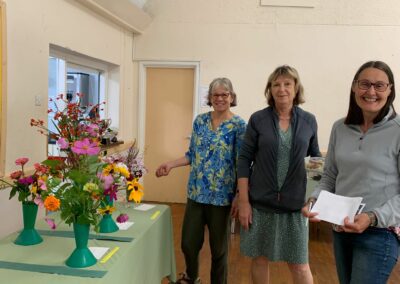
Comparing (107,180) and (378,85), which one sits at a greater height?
(378,85)

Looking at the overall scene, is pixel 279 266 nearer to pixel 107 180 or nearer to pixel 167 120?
pixel 107 180

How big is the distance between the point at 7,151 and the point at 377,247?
2.15 meters

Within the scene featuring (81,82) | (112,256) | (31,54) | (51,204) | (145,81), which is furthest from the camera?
(145,81)

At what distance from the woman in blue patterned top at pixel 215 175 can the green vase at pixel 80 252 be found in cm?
85

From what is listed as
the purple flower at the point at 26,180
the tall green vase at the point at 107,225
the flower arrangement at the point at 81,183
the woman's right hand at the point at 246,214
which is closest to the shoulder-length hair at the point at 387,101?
the woman's right hand at the point at 246,214

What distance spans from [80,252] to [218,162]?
0.93m

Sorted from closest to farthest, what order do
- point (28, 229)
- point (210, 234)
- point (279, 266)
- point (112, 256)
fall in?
point (112, 256) < point (28, 229) < point (210, 234) < point (279, 266)

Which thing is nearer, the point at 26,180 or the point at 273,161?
the point at 26,180

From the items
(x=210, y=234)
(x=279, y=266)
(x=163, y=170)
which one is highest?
(x=163, y=170)

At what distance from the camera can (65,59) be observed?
335 centimetres

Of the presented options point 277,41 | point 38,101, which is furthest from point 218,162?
point 277,41

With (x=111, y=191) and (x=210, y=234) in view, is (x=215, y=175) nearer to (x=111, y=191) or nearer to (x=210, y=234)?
(x=210, y=234)

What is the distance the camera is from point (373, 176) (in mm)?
1276

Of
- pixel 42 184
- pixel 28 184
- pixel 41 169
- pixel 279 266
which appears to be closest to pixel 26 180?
pixel 28 184
